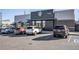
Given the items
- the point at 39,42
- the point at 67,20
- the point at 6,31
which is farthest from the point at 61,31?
the point at 6,31

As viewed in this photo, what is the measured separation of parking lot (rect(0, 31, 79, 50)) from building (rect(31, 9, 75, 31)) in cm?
20

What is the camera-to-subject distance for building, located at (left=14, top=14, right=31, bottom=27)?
10.5 meters

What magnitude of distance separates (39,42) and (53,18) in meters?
0.68

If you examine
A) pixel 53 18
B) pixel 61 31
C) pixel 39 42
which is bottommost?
pixel 39 42

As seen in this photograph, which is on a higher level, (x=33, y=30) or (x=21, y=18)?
(x=21, y=18)

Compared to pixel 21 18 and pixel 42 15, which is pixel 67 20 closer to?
pixel 42 15

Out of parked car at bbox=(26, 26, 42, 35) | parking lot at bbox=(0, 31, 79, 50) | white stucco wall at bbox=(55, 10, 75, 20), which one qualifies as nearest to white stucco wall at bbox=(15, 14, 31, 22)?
parked car at bbox=(26, 26, 42, 35)

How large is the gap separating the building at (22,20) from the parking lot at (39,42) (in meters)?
0.30

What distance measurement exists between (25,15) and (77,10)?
127 cm

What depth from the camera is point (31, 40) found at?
10.4m

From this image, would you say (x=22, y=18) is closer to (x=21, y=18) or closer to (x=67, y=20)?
(x=21, y=18)

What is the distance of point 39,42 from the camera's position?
1044 cm
